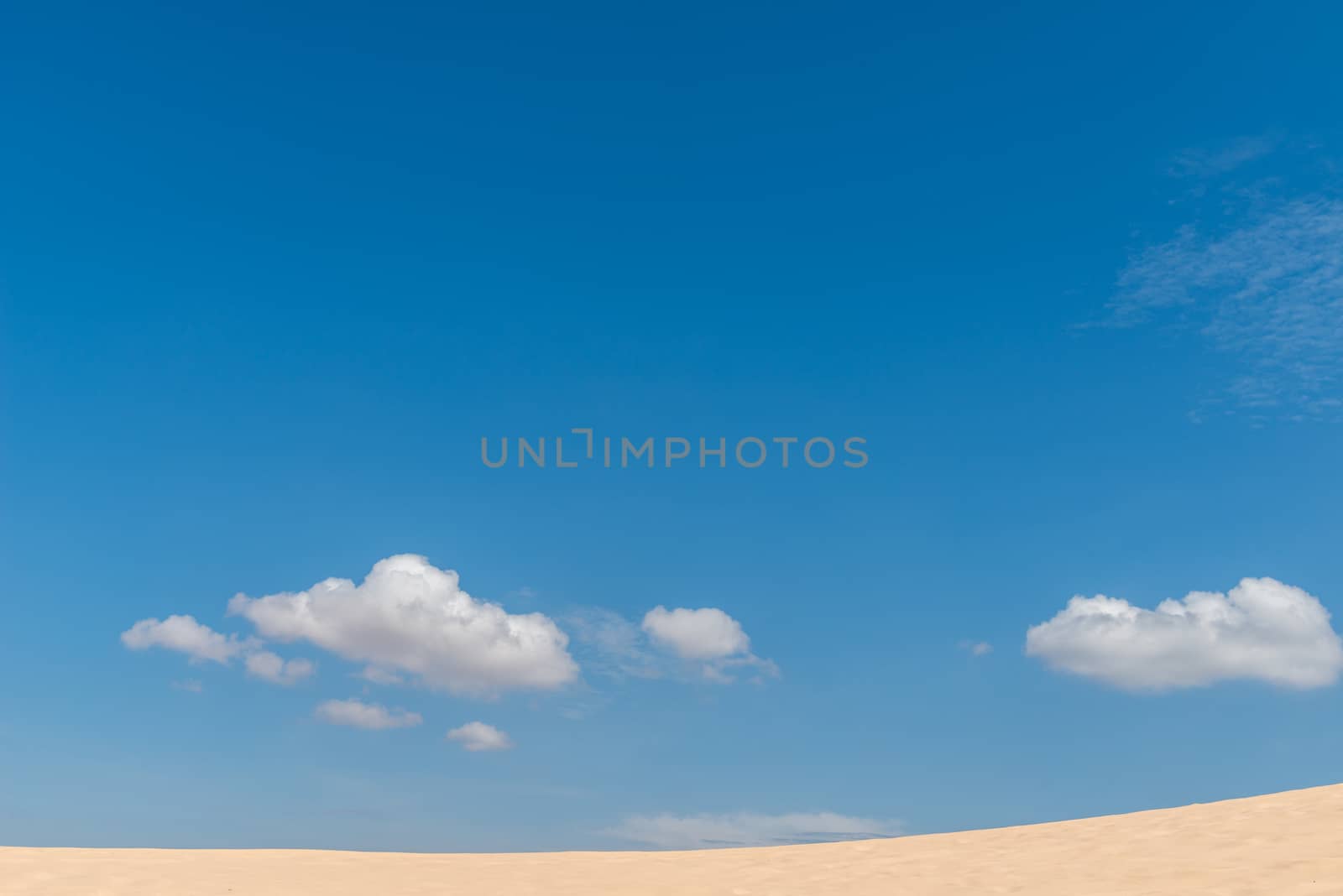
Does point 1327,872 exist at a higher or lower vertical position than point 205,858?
lower

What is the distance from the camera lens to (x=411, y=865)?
78.1ft

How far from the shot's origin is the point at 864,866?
2212 cm

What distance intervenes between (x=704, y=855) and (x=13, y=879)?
45.6 ft

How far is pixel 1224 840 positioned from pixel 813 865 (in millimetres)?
7840

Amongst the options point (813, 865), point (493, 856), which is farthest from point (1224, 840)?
point (493, 856)

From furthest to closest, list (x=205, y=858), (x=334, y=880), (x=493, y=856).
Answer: (x=493, y=856) → (x=205, y=858) → (x=334, y=880)

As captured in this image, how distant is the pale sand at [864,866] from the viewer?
60.4ft

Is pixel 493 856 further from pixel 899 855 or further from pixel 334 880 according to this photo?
pixel 899 855

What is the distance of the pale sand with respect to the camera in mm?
18422

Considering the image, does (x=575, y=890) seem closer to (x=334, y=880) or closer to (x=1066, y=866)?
(x=334, y=880)

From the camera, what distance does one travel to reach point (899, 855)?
23047 millimetres

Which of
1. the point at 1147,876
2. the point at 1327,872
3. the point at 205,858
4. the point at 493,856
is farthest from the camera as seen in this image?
the point at 493,856

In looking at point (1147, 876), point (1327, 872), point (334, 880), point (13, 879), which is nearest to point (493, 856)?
point (334, 880)

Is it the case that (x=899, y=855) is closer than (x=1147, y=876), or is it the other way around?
(x=1147, y=876)
